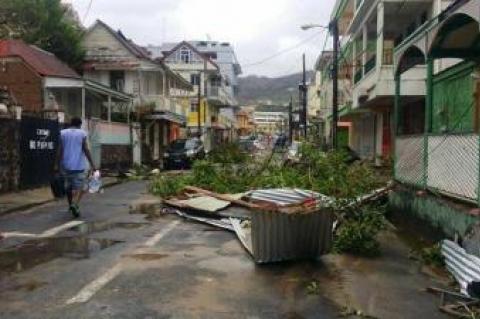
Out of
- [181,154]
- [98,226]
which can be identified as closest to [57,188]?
[98,226]

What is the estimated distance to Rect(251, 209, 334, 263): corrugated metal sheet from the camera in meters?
8.34

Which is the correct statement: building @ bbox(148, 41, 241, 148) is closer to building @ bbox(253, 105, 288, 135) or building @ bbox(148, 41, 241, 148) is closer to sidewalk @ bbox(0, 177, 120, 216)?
sidewalk @ bbox(0, 177, 120, 216)

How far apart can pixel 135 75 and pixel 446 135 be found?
3734 centimetres

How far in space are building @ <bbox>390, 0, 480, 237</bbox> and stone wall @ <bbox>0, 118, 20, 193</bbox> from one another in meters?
10.1

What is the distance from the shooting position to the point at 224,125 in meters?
92.1

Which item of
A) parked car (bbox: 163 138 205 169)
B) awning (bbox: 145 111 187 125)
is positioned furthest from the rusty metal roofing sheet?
awning (bbox: 145 111 187 125)

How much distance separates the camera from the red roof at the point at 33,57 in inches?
1217

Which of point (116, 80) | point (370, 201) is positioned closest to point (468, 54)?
point (370, 201)

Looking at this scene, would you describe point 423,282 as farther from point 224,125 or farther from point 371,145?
point 224,125

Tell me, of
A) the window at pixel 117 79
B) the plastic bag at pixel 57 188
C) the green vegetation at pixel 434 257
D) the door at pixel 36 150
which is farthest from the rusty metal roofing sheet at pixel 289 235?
the window at pixel 117 79

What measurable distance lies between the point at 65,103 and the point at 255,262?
27.5 m

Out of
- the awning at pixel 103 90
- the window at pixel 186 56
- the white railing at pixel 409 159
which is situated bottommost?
the white railing at pixel 409 159

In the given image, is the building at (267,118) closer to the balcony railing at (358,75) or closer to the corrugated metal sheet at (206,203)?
the balcony railing at (358,75)

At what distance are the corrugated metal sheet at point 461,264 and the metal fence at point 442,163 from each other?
0.71 m
